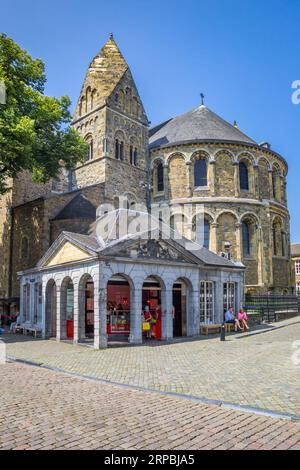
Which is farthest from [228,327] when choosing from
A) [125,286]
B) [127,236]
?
[127,236]

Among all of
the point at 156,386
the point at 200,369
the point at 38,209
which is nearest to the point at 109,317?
the point at 200,369

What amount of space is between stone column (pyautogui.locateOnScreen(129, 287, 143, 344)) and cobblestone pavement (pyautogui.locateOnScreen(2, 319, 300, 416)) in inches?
43.1

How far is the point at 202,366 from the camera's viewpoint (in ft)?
34.8

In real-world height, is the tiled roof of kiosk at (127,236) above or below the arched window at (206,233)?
below

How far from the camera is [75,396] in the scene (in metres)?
7.47

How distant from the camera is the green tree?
18.9 meters

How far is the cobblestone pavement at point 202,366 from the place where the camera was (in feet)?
25.0

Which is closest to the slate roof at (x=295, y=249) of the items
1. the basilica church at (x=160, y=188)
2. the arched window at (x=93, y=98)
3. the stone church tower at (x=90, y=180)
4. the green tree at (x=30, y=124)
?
the basilica church at (x=160, y=188)

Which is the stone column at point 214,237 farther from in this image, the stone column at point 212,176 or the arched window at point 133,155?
the arched window at point 133,155

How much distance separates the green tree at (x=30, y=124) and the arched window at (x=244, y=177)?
18.8m

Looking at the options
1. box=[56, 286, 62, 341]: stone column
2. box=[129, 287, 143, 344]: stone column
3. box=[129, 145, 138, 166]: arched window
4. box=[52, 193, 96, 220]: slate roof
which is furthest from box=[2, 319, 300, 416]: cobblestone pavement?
box=[129, 145, 138, 166]: arched window

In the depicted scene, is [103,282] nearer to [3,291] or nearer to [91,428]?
[91,428]

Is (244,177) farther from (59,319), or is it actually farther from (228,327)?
(59,319)

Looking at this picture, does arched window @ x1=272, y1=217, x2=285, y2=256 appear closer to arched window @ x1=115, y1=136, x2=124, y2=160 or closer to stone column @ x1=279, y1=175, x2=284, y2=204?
stone column @ x1=279, y1=175, x2=284, y2=204
